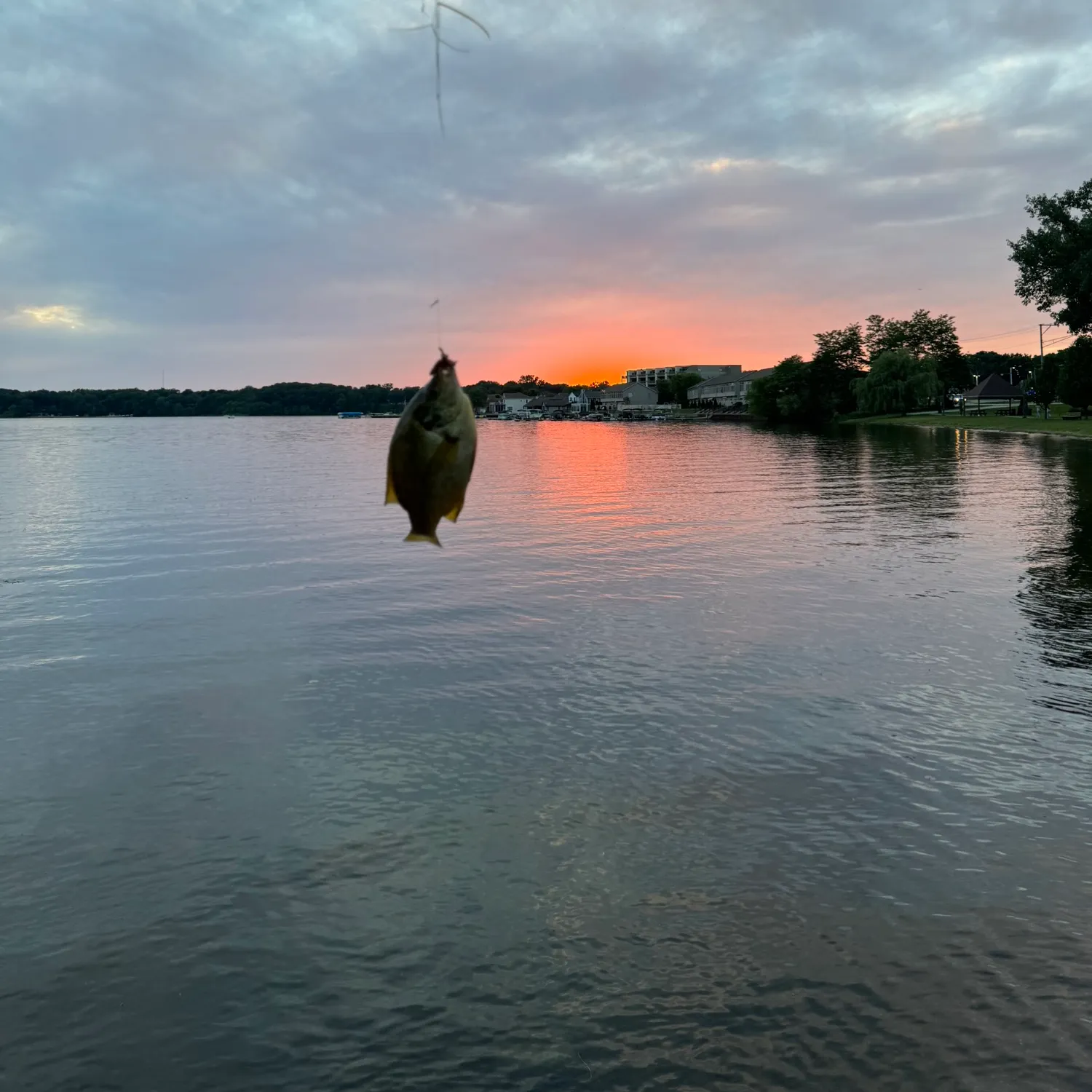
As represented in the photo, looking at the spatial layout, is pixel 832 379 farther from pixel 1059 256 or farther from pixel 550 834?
pixel 550 834

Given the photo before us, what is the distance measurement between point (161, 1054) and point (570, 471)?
57.6 metres

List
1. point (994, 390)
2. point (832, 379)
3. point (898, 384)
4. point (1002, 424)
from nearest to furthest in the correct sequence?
1. point (1002, 424)
2. point (898, 384)
3. point (994, 390)
4. point (832, 379)

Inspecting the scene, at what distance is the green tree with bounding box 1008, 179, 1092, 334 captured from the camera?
73375 millimetres

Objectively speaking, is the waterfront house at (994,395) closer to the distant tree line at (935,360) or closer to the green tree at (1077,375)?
the distant tree line at (935,360)

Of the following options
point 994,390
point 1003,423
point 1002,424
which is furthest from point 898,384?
point 1002,424

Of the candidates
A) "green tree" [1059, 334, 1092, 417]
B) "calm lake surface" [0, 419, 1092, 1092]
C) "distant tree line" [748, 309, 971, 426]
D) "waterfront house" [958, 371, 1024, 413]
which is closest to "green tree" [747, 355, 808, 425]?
"distant tree line" [748, 309, 971, 426]

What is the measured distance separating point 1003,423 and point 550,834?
107 meters

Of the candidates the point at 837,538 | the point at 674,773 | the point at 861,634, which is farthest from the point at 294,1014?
the point at 837,538

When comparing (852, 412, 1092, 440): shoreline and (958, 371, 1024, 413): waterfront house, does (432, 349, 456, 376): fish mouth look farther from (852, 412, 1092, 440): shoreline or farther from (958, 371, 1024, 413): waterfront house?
(958, 371, 1024, 413): waterfront house

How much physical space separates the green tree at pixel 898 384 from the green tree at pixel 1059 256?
206 ft

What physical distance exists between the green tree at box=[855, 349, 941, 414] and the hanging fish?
150176 mm

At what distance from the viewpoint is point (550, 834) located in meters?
9.63

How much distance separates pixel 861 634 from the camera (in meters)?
16.8

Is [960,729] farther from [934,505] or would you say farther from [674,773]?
[934,505]
